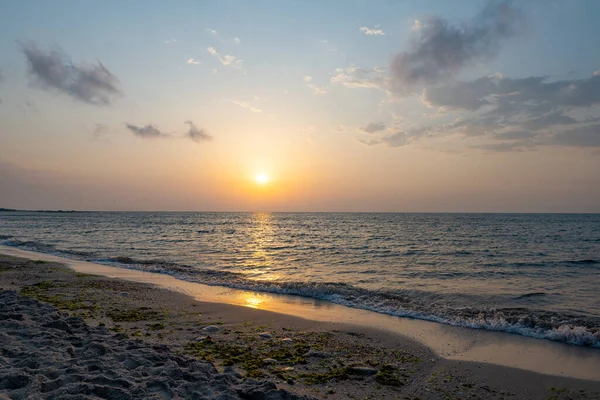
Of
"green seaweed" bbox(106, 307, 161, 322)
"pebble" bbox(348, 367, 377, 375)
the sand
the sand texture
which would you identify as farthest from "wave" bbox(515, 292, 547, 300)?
"green seaweed" bbox(106, 307, 161, 322)

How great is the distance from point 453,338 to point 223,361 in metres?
6.06

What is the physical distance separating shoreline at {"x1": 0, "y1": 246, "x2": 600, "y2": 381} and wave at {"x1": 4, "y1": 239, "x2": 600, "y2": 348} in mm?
378

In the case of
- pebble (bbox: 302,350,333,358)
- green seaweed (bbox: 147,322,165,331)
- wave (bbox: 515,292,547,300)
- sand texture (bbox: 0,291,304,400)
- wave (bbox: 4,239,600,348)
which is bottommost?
wave (bbox: 515,292,547,300)

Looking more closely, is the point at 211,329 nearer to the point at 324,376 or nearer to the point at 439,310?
the point at 324,376

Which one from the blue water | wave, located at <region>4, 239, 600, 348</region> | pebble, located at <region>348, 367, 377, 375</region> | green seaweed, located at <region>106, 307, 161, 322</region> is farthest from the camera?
the blue water

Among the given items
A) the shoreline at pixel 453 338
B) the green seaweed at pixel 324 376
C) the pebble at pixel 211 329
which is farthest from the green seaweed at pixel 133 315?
the green seaweed at pixel 324 376

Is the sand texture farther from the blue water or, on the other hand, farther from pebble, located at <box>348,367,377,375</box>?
the blue water

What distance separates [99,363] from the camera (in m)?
6.20

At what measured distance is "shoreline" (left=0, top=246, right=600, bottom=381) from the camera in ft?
26.8

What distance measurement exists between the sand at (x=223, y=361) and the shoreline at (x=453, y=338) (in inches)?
18.8

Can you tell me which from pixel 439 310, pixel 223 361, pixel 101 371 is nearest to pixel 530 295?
pixel 439 310

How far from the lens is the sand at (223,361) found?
18.4 ft

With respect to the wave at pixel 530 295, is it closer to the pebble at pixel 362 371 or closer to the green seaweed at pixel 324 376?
the pebble at pixel 362 371

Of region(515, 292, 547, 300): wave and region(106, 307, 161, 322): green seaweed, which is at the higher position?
region(106, 307, 161, 322): green seaweed
